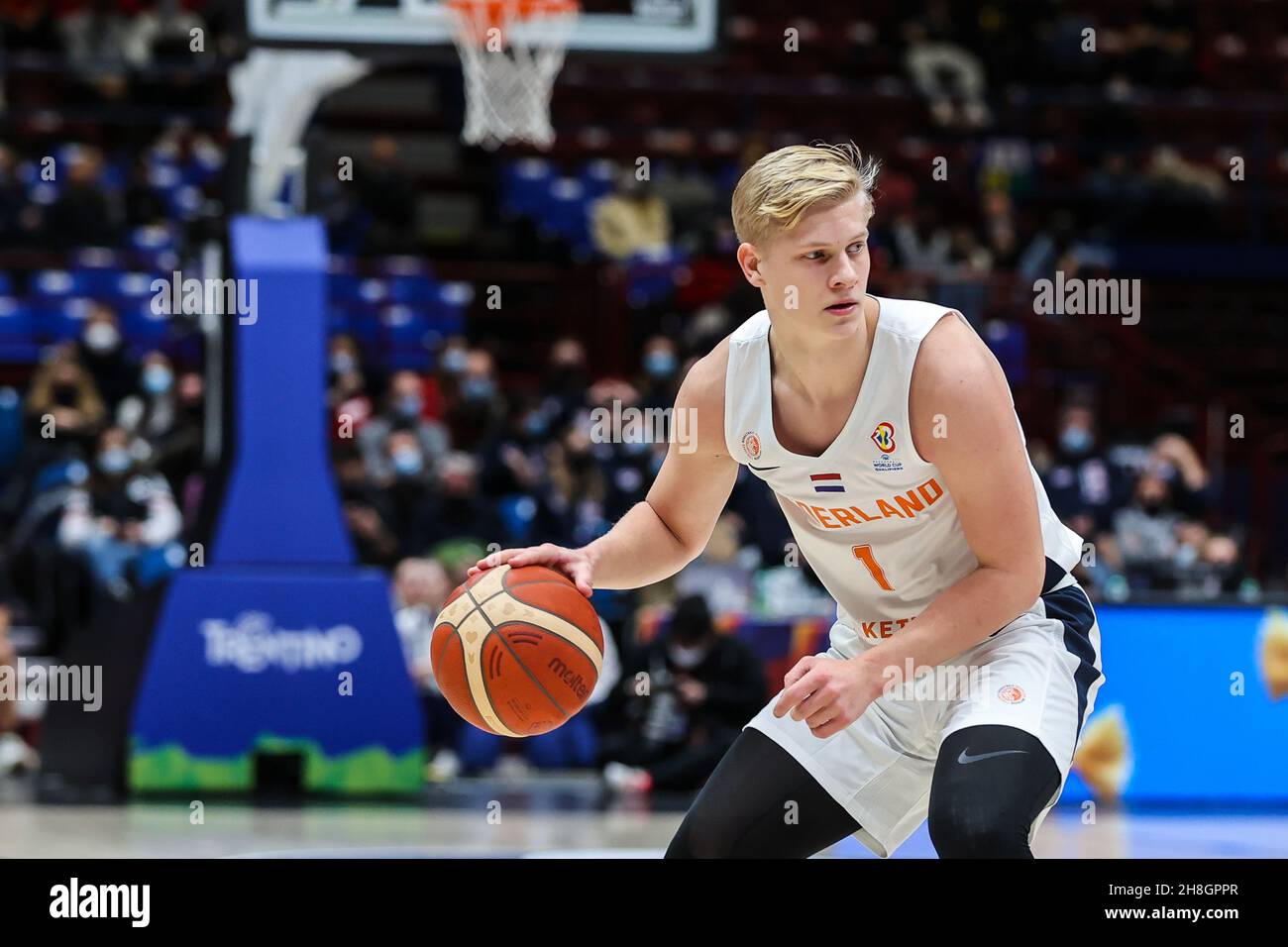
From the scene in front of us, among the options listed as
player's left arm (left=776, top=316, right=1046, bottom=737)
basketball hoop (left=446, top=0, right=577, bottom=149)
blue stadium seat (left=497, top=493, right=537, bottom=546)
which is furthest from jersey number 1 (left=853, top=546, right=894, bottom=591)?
blue stadium seat (left=497, top=493, right=537, bottom=546)

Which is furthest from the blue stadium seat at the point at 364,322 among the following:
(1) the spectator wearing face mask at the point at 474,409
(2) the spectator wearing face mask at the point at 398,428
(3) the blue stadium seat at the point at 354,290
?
(2) the spectator wearing face mask at the point at 398,428

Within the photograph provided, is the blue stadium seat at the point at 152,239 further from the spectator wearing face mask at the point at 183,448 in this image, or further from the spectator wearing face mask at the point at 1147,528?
the spectator wearing face mask at the point at 1147,528

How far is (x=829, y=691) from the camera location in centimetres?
324

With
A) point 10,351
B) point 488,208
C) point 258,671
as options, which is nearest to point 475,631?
point 258,671

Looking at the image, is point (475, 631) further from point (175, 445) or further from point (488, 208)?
point (488, 208)

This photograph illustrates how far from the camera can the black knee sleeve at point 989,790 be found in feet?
10.4

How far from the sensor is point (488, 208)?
16.7 m

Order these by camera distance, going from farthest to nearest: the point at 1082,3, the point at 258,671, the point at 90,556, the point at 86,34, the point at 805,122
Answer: the point at 1082,3
the point at 805,122
the point at 86,34
the point at 90,556
the point at 258,671

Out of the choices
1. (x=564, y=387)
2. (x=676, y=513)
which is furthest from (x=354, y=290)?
(x=676, y=513)

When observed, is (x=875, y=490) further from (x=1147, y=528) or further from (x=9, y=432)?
(x=9, y=432)

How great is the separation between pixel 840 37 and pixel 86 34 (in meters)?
7.47

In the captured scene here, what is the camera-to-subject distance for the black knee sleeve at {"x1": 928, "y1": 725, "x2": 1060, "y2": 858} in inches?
124

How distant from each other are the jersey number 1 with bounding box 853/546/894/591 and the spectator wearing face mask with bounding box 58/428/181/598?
292 inches

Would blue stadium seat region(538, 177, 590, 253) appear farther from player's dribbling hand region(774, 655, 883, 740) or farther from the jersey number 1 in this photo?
player's dribbling hand region(774, 655, 883, 740)
